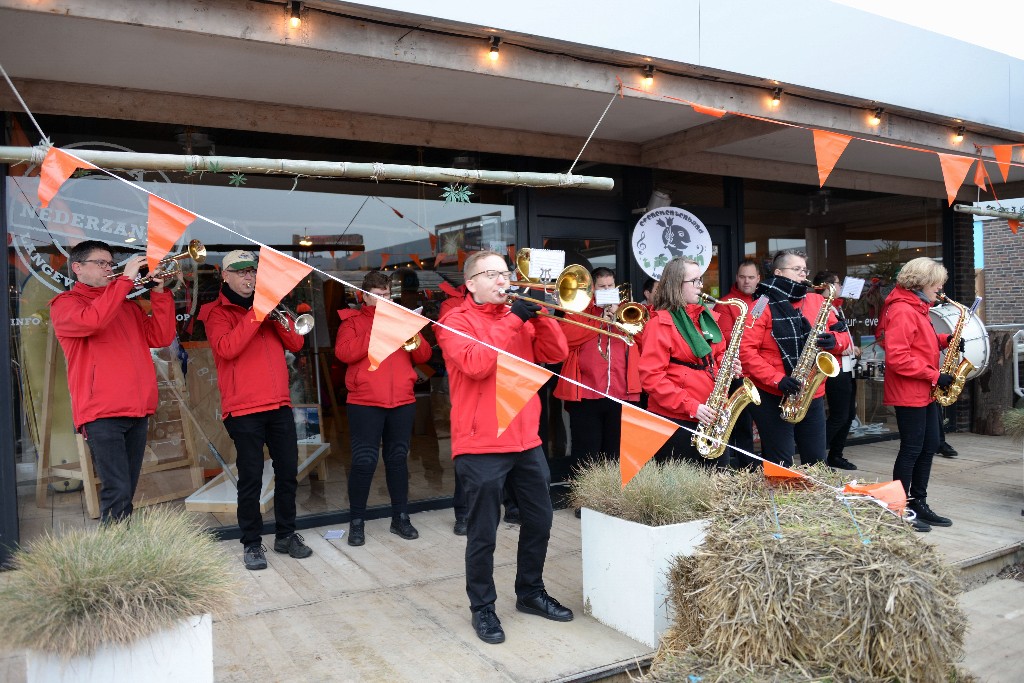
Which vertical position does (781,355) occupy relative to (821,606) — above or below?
above

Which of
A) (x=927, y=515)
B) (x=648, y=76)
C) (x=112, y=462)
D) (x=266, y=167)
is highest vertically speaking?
(x=648, y=76)

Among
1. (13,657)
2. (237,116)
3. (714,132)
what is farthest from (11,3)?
(714,132)

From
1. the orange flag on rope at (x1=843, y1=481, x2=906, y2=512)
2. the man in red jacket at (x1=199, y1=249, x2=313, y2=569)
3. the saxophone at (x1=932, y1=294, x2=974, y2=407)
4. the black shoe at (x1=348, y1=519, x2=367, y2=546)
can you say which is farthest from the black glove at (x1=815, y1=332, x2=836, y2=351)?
the man in red jacket at (x1=199, y1=249, x2=313, y2=569)

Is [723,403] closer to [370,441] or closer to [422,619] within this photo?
[422,619]

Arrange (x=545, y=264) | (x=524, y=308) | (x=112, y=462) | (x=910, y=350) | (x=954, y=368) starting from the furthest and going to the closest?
(x=954, y=368) < (x=910, y=350) < (x=112, y=462) < (x=545, y=264) < (x=524, y=308)

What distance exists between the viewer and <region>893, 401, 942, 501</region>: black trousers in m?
5.08

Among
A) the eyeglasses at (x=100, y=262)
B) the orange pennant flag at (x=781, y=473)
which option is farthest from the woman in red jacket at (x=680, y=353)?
the eyeglasses at (x=100, y=262)

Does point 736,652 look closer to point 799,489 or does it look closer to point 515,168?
point 799,489

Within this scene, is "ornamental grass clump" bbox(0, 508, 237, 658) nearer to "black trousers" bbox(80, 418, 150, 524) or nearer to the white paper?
"black trousers" bbox(80, 418, 150, 524)

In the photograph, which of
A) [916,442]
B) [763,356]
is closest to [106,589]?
[763,356]

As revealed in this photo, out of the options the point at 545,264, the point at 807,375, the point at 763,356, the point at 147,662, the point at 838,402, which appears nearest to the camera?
the point at 147,662

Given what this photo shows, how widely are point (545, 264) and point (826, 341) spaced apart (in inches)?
83.0

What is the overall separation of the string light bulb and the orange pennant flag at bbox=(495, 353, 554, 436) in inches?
87.9

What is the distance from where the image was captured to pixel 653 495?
11.2 ft
